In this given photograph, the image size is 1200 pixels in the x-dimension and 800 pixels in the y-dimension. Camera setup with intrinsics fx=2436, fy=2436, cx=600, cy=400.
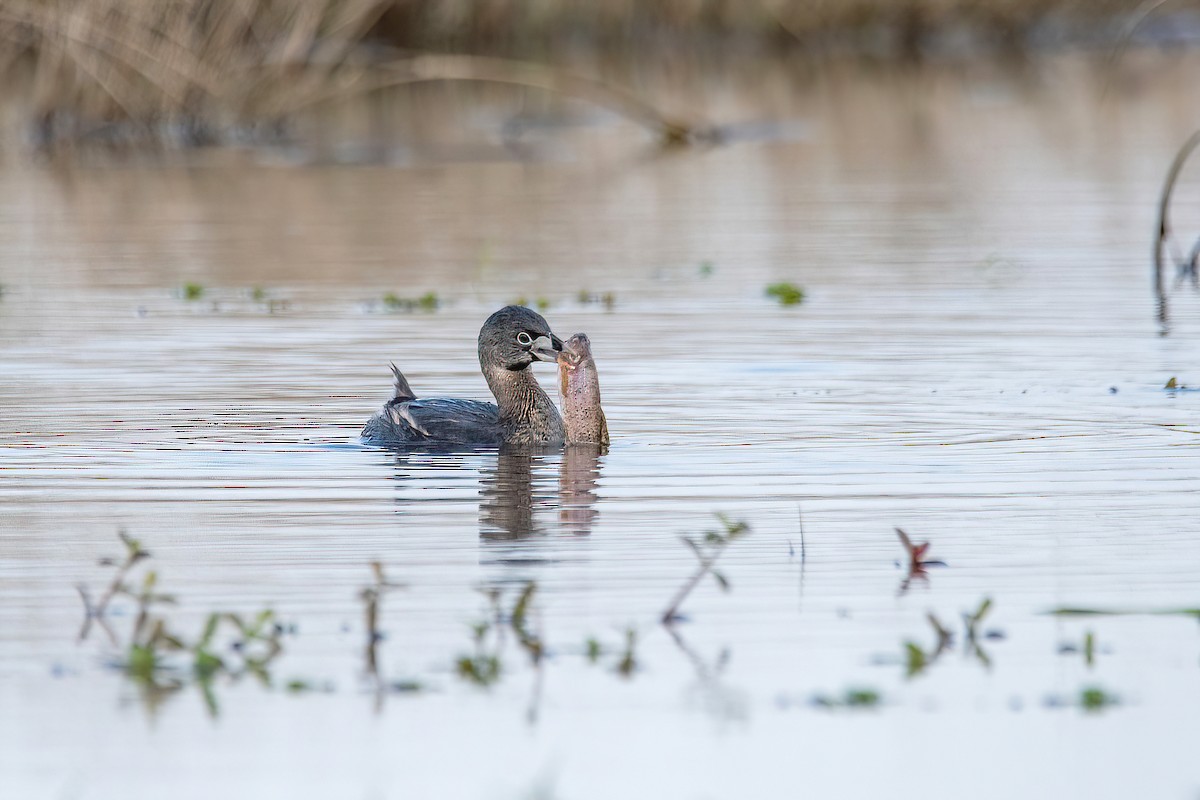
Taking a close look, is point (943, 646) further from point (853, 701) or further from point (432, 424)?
point (432, 424)

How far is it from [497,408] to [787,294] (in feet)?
14.1

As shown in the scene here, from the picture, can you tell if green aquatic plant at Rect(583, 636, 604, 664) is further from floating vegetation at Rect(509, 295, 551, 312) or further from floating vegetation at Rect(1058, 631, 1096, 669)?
floating vegetation at Rect(509, 295, 551, 312)

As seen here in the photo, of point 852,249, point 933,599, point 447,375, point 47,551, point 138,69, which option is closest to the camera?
point 933,599

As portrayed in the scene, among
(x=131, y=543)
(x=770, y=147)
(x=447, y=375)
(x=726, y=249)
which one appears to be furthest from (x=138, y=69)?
(x=131, y=543)

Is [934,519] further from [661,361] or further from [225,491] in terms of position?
[661,361]

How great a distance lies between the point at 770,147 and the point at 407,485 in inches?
710

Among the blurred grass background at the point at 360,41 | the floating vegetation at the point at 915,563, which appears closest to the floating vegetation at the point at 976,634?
the floating vegetation at the point at 915,563

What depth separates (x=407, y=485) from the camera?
8.27 metres

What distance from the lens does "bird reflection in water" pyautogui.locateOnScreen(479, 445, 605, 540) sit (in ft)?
24.2

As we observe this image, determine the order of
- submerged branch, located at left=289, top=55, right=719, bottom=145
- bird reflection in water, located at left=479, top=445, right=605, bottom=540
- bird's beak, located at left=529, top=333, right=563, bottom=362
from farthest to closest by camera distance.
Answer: submerged branch, located at left=289, top=55, right=719, bottom=145 < bird's beak, located at left=529, top=333, right=563, bottom=362 < bird reflection in water, located at left=479, top=445, right=605, bottom=540

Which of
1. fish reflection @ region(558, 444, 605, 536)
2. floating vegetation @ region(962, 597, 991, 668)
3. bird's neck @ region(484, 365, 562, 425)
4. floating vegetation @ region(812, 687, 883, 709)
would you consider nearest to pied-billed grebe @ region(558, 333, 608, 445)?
fish reflection @ region(558, 444, 605, 536)

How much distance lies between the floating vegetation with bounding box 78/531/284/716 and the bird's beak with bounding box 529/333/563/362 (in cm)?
358

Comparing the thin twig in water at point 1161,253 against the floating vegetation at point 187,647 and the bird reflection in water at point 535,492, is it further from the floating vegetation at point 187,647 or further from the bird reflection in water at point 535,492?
the floating vegetation at point 187,647

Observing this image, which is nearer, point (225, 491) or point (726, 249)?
point (225, 491)
